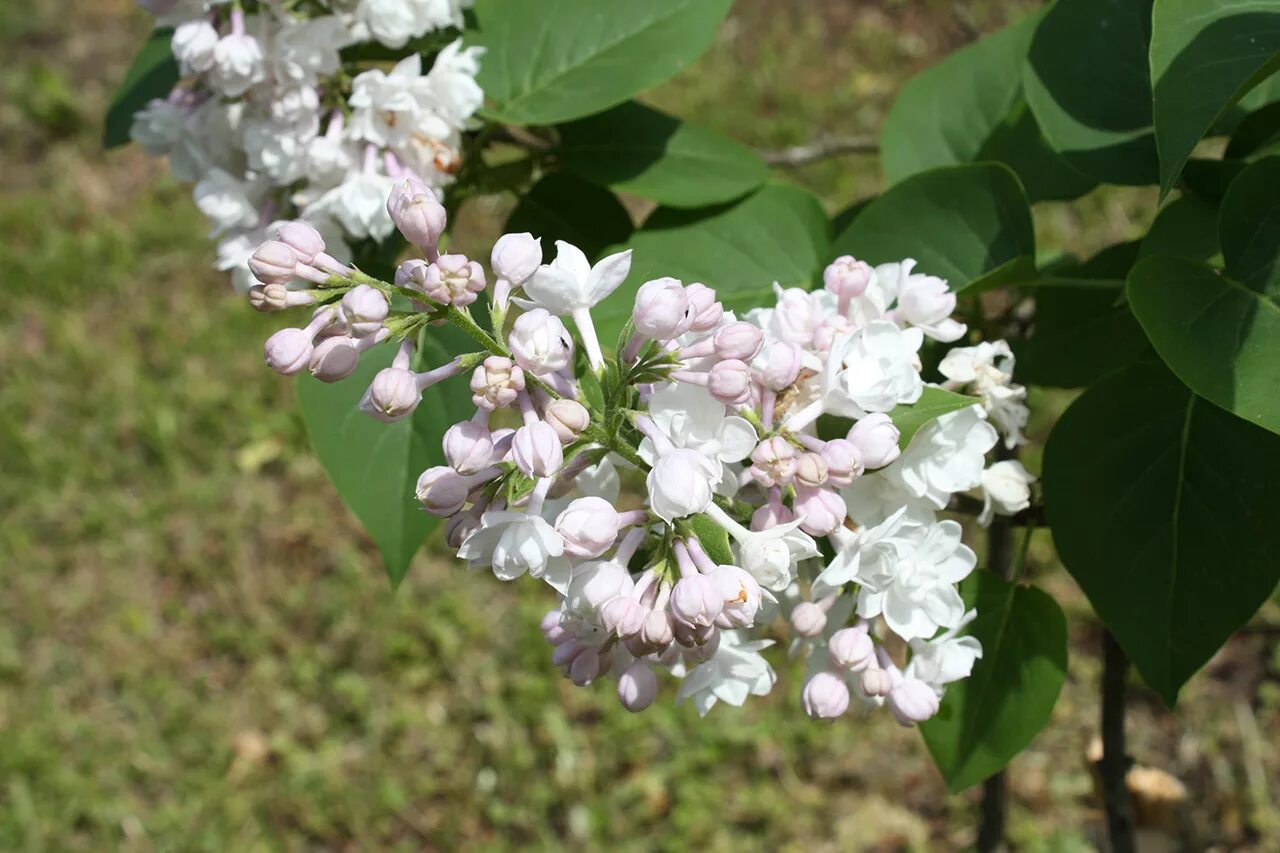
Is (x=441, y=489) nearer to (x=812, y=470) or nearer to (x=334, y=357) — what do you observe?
(x=334, y=357)

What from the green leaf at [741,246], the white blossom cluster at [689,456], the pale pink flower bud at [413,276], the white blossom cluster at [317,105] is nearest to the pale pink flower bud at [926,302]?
the white blossom cluster at [689,456]

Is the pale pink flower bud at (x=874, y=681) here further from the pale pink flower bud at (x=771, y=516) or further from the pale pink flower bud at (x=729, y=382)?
the pale pink flower bud at (x=729, y=382)

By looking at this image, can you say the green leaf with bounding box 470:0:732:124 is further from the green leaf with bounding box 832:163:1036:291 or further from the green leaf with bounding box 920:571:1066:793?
the green leaf with bounding box 920:571:1066:793

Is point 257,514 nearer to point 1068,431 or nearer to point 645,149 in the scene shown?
point 645,149

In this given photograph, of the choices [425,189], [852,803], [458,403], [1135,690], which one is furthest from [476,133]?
[1135,690]

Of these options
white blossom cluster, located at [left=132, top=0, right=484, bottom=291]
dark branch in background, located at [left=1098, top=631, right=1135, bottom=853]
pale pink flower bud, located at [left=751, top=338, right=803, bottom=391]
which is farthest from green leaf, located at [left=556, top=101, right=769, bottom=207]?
dark branch in background, located at [left=1098, top=631, right=1135, bottom=853]

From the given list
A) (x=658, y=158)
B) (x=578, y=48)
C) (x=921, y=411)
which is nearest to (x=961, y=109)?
(x=658, y=158)
